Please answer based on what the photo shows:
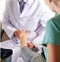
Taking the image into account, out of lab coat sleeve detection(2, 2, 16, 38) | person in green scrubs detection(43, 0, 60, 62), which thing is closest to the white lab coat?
lab coat sleeve detection(2, 2, 16, 38)

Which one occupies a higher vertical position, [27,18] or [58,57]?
[27,18]

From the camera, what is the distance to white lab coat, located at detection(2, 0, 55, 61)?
1174 mm

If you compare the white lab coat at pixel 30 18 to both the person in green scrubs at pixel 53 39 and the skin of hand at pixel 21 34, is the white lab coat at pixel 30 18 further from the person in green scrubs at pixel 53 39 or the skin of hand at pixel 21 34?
the person in green scrubs at pixel 53 39

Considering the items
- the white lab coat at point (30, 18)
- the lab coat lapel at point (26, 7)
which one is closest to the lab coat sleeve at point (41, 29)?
the white lab coat at point (30, 18)

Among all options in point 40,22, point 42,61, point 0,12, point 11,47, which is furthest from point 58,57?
point 0,12

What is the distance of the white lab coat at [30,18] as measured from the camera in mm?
1174

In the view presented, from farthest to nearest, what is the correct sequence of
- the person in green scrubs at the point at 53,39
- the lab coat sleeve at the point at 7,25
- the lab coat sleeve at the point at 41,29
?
the lab coat sleeve at the point at 7,25
the lab coat sleeve at the point at 41,29
the person in green scrubs at the point at 53,39

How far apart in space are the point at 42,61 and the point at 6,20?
43 cm

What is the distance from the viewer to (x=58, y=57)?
72 centimetres

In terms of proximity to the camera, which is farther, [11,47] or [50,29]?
[11,47]

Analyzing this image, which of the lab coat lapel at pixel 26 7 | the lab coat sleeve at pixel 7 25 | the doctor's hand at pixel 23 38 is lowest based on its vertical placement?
the doctor's hand at pixel 23 38

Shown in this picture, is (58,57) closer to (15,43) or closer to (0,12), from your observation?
(15,43)

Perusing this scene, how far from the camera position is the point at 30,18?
123 centimetres

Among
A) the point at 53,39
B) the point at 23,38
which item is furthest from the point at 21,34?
the point at 53,39
